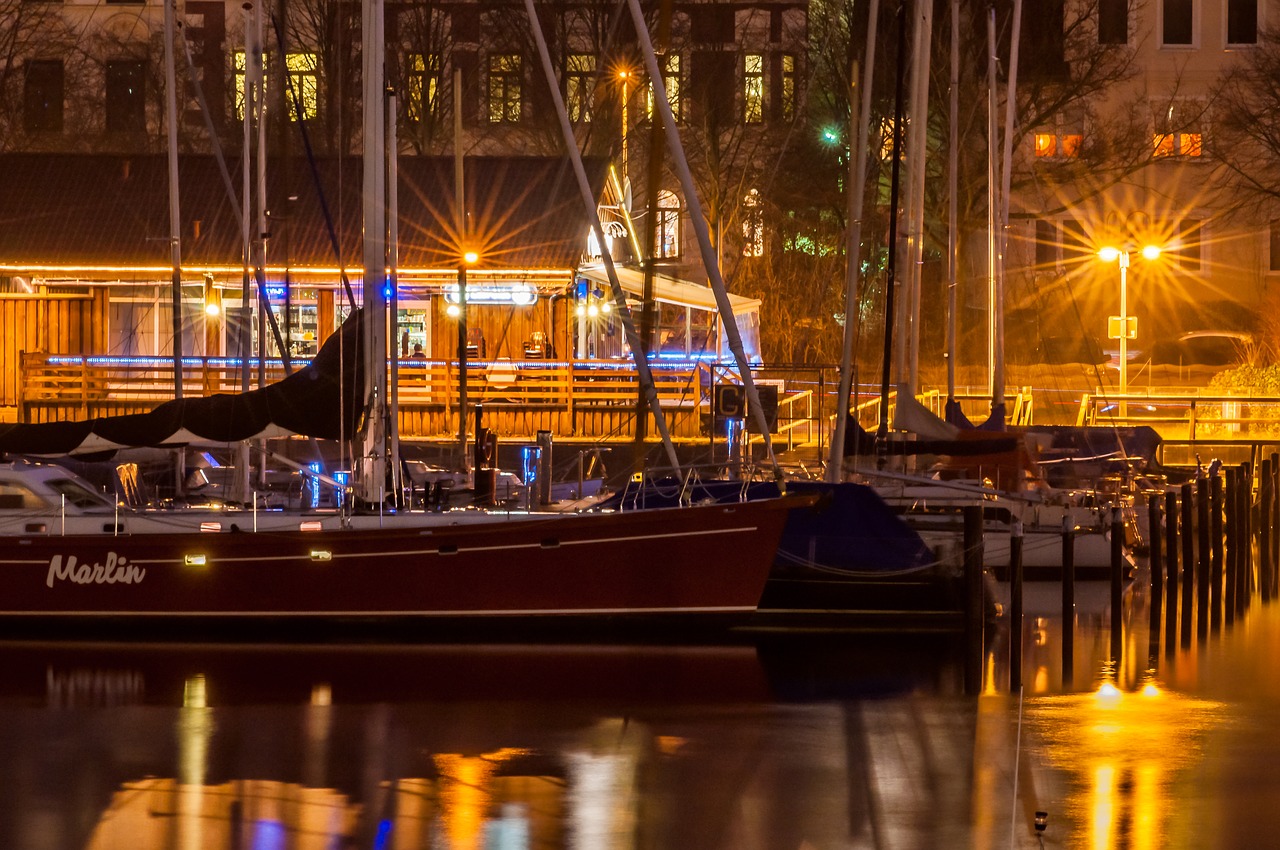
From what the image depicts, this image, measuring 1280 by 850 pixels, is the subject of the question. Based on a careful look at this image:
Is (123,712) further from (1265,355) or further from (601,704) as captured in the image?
(1265,355)

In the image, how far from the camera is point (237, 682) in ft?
58.1

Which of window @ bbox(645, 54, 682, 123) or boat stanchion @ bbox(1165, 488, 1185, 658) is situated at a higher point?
window @ bbox(645, 54, 682, 123)

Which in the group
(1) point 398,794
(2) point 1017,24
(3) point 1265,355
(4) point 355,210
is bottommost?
(1) point 398,794

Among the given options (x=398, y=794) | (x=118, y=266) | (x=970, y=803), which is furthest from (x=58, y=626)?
(x=118, y=266)

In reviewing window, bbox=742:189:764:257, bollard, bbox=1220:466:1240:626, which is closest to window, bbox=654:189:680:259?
window, bbox=742:189:764:257

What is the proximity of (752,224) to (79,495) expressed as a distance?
33.8 metres

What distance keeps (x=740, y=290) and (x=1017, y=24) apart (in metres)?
17.1

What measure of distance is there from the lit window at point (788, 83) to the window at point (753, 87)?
733mm

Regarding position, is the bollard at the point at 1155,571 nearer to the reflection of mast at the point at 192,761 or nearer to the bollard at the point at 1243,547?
the bollard at the point at 1243,547

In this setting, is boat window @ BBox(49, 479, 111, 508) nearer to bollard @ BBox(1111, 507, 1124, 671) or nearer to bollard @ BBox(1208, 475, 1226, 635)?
bollard @ BBox(1111, 507, 1124, 671)

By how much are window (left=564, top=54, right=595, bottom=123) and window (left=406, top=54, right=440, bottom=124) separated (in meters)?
4.02

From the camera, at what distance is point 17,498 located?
65.7ft

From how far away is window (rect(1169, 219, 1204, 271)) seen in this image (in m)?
57.1

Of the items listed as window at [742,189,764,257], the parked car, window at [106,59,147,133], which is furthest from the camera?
window at [106,59,147,133]
